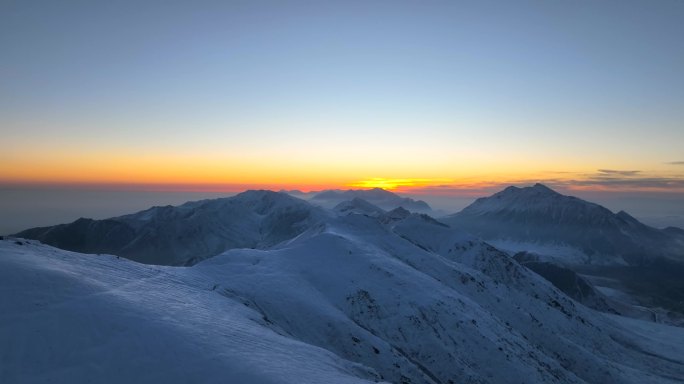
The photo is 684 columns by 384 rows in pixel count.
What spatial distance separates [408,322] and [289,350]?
35.4 metres

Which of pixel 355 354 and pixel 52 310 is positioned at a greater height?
pixel 52 310

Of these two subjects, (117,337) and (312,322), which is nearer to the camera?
(117,337)

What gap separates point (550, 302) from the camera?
10675cm

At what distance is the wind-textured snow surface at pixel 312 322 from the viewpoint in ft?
69.2

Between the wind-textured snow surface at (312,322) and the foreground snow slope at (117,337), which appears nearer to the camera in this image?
the foreground snow slope at (117,337)

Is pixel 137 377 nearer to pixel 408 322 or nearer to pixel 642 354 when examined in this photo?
pixel 408 322

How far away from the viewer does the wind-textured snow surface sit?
21.1 meters

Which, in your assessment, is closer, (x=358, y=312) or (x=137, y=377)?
(x=137, y=377)

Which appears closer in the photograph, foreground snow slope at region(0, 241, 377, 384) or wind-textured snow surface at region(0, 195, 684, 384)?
foreground snow slope at region(0, 241, 377, 384)

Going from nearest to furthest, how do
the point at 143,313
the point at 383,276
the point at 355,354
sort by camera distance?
the point at 143,313
the point at 355,354
the point at 383,276

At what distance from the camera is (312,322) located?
52469mm

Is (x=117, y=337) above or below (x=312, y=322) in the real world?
above

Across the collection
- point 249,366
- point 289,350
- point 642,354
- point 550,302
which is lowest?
point 642,354

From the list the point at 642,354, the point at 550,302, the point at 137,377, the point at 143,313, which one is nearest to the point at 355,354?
the point at 143,313
